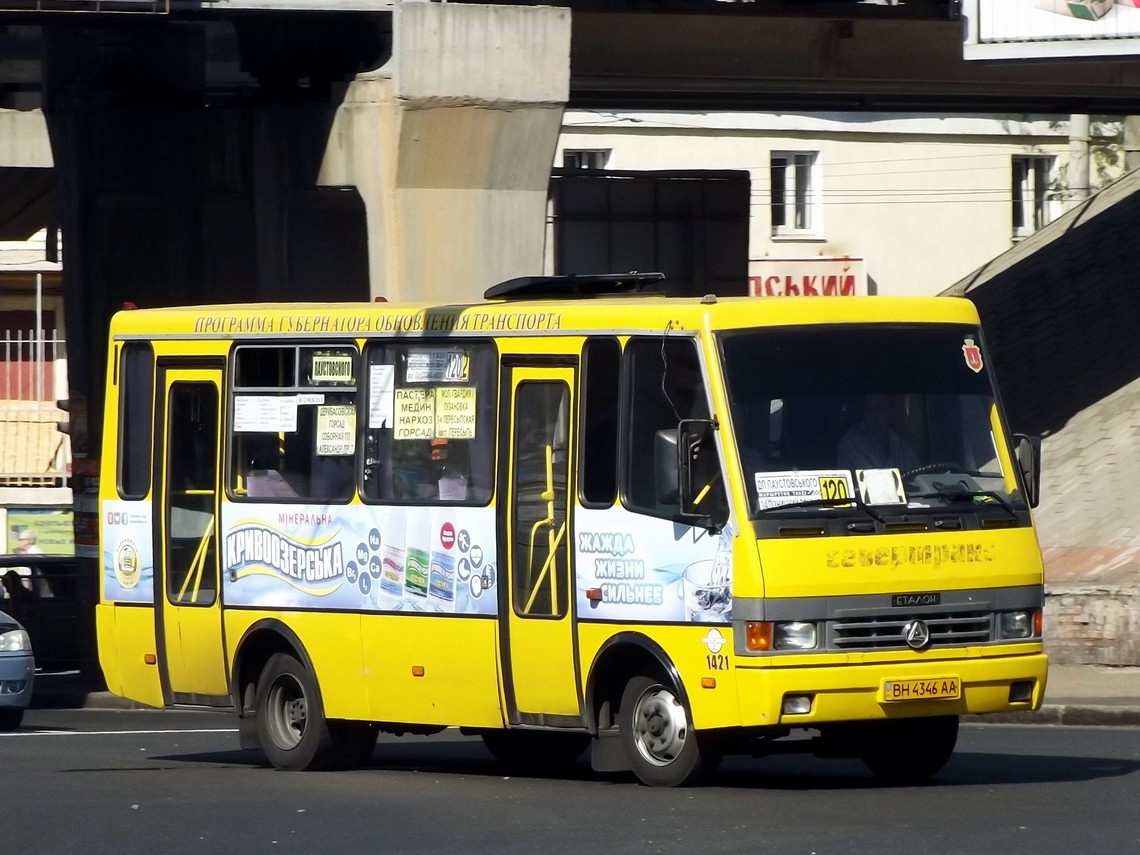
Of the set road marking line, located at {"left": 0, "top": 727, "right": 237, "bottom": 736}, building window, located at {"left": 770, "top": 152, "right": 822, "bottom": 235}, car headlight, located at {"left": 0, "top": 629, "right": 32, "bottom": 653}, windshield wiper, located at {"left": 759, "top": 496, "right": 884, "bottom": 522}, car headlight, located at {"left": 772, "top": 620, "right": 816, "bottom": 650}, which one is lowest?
road marking line, located at {"left": 0, "top": 727, "right": 237, "bottom": 736}

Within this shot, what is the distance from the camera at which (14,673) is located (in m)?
17.7

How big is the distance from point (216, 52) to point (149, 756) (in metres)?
11.3

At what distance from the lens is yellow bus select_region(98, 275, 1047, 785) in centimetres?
1099

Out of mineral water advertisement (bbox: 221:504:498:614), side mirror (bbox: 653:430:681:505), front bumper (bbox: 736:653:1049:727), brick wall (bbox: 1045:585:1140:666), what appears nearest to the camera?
front bumper (bbox: 736:653:1049:727)

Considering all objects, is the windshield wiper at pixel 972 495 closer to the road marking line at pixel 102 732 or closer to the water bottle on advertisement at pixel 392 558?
the water bottle on advertisement at pixel 392 558

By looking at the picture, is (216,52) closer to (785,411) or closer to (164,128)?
(164,128)

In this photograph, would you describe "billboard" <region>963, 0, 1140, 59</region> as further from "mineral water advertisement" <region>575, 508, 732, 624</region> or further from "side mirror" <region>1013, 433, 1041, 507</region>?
"mineral water advertisement" <region>575, 508, 732, 624</region>

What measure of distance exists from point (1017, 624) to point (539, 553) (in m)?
2.45

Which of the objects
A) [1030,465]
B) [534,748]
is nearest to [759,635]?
[1030,465]

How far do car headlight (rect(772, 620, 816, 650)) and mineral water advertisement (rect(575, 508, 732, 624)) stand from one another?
26 cm

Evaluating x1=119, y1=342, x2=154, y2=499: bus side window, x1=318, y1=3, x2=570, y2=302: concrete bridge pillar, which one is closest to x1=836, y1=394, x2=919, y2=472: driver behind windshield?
x1=119, y1=342, x2=154, y2=499: bus side window

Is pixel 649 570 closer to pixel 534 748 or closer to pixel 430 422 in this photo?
pixel 430 422

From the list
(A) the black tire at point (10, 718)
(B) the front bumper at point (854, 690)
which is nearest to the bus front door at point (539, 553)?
(B) the front bumper at point (854, 690)

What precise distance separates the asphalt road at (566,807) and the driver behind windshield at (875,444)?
5.30ft
